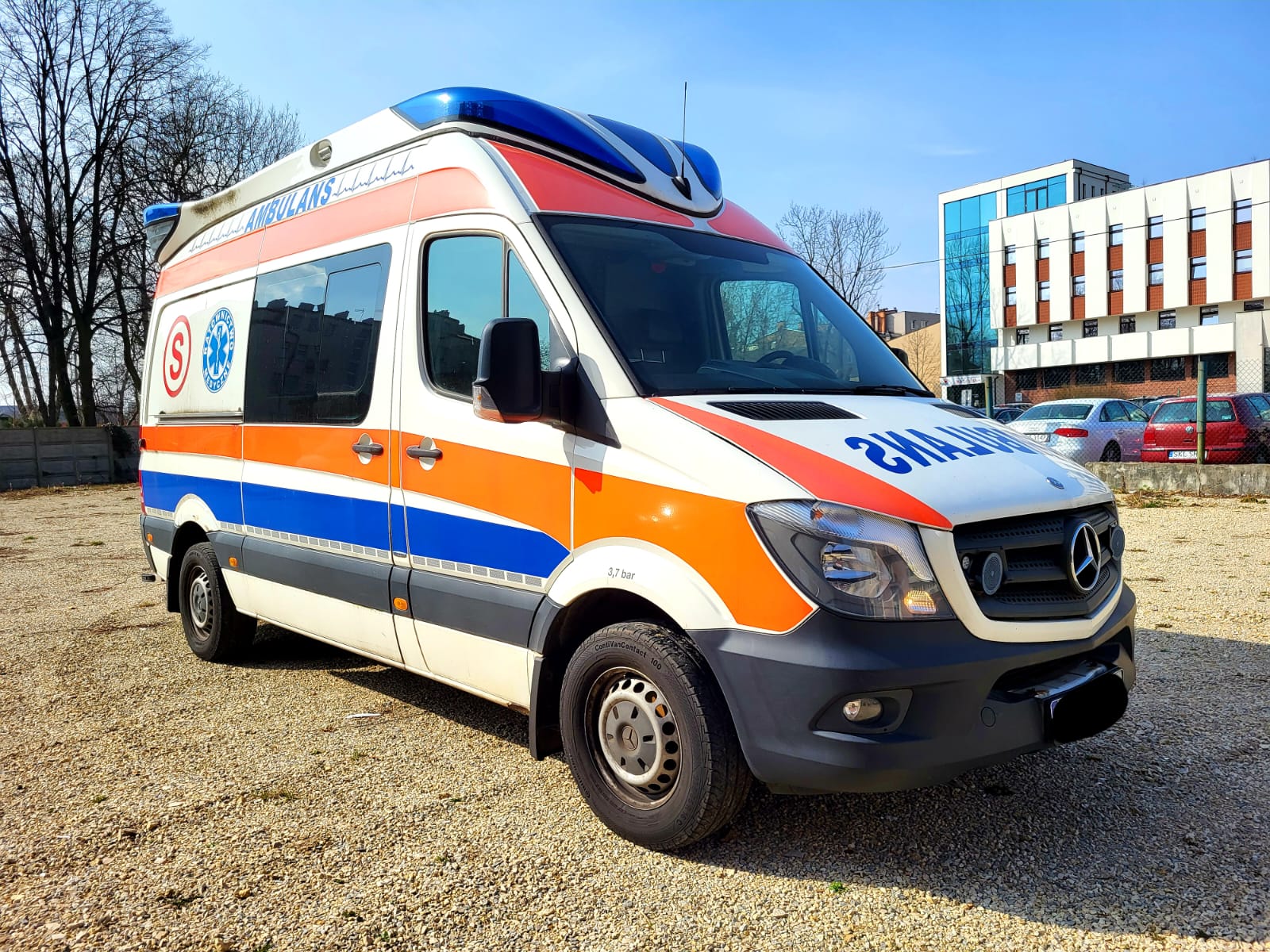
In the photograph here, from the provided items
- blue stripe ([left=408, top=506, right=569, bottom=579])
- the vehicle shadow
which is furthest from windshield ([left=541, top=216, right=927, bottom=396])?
the vehicle shadow

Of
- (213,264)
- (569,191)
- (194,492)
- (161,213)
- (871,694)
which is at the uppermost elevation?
(161,213)

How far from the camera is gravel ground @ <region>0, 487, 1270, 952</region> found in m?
2.86

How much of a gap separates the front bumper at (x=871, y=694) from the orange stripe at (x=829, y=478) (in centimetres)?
33

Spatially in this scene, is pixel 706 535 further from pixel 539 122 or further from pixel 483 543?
pixel 539 122

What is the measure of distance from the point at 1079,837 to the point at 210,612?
4919 millimetres

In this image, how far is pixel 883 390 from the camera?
4047 millimetres

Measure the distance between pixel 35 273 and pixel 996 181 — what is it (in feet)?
163

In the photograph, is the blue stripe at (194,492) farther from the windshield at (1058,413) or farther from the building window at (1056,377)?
the building window at (1056,377)

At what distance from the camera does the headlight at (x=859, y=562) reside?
2.83 metres

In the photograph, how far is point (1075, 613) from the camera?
3.17 meters

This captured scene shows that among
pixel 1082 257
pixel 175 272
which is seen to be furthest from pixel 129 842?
pixel 1082 257

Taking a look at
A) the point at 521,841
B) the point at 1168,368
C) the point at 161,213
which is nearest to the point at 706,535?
the point at 521,841

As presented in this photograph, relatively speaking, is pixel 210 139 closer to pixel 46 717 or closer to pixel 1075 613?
pixel 46 717

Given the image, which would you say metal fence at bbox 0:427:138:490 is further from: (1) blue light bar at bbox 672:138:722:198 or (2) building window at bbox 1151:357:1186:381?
(2) building window at bbox 1151:357:1186:381
